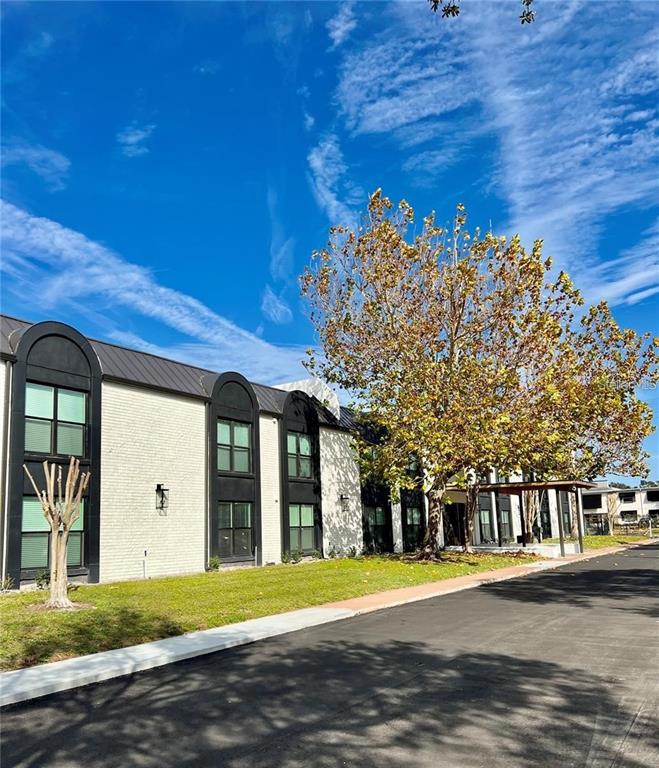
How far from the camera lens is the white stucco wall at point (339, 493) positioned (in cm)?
3056

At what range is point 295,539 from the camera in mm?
28375

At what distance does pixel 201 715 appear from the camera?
22.9 ft

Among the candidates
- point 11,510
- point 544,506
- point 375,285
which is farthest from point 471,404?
point 544,506

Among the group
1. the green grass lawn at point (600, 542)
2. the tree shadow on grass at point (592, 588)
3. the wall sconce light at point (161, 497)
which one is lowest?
the green grass lawn at point (600, 542)

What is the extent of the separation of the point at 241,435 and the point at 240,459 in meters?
0.91

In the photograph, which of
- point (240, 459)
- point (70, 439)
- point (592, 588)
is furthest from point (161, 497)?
point (592, 588)

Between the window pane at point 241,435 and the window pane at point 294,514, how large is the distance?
382 cm

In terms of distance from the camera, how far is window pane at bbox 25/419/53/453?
18.2 metres

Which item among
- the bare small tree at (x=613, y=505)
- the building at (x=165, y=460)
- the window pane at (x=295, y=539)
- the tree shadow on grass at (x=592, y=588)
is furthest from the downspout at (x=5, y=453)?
the bare small tree at (x=613, y=505)

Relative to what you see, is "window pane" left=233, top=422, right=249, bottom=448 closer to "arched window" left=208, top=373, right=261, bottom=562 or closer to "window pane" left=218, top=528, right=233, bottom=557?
"arched window" left=208, top=373, right=261, bottom=562

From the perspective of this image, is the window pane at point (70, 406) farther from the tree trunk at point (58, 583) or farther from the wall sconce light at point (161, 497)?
the tree trunk at point (58, 583)

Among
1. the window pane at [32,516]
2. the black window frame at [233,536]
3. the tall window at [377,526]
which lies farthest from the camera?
the tall window at [377,526]

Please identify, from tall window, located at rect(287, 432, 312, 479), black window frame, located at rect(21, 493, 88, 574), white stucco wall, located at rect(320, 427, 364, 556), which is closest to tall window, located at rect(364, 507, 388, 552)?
white stucco wall, located at rect(320, 427, 364, 556)

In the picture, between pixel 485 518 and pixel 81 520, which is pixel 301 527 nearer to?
pixel 81 520
